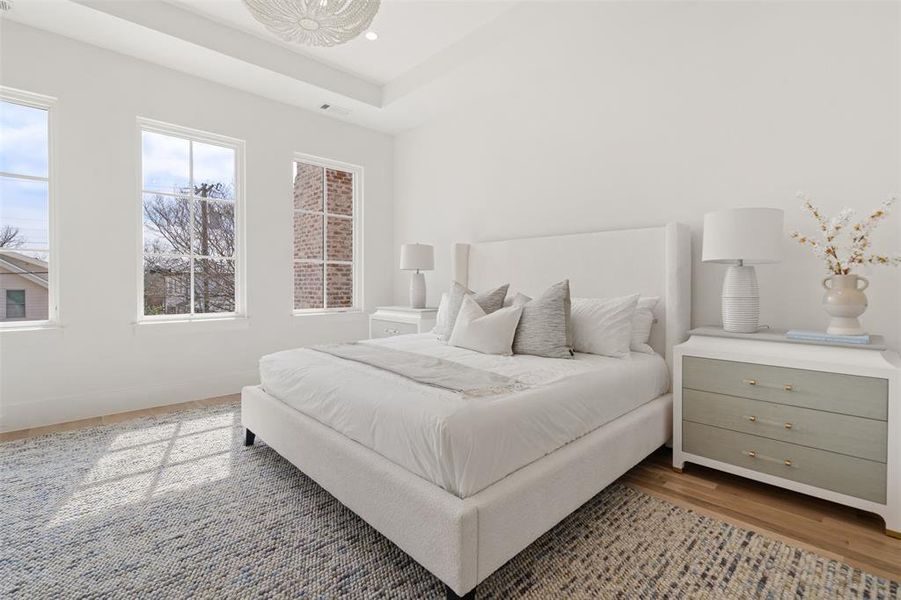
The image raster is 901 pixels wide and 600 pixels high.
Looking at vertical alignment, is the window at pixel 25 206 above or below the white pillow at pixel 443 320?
above

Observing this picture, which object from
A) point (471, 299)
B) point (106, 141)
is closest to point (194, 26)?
point (106, 141)

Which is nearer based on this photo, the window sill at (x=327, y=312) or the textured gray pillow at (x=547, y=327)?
the textured gray pillow at (x=547, y=327)

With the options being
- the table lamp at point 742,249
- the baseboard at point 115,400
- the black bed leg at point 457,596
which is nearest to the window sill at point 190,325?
the baseboard at point 115,400

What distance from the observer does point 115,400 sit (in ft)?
10.7

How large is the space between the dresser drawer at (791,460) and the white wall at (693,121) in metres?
0.77

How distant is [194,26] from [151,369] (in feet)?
8.62

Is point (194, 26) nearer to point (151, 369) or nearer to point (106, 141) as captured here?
point (106, 141)

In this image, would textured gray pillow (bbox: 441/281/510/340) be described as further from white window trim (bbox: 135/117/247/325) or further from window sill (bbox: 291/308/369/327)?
white window trim (bbox: 135/117/247/325)

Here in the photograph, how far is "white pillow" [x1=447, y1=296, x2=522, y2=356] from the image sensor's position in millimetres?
2479

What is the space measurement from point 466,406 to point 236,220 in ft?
11.2

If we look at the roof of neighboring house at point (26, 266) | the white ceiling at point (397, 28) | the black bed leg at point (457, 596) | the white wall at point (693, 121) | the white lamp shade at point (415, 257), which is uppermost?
the white ceiling at point (397, 28)

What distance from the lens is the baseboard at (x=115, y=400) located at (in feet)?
9.59

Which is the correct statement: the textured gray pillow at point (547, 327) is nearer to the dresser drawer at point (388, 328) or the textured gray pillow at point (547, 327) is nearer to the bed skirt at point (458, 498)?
the bed skirt at point (458, 498)

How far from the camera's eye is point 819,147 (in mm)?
2281
